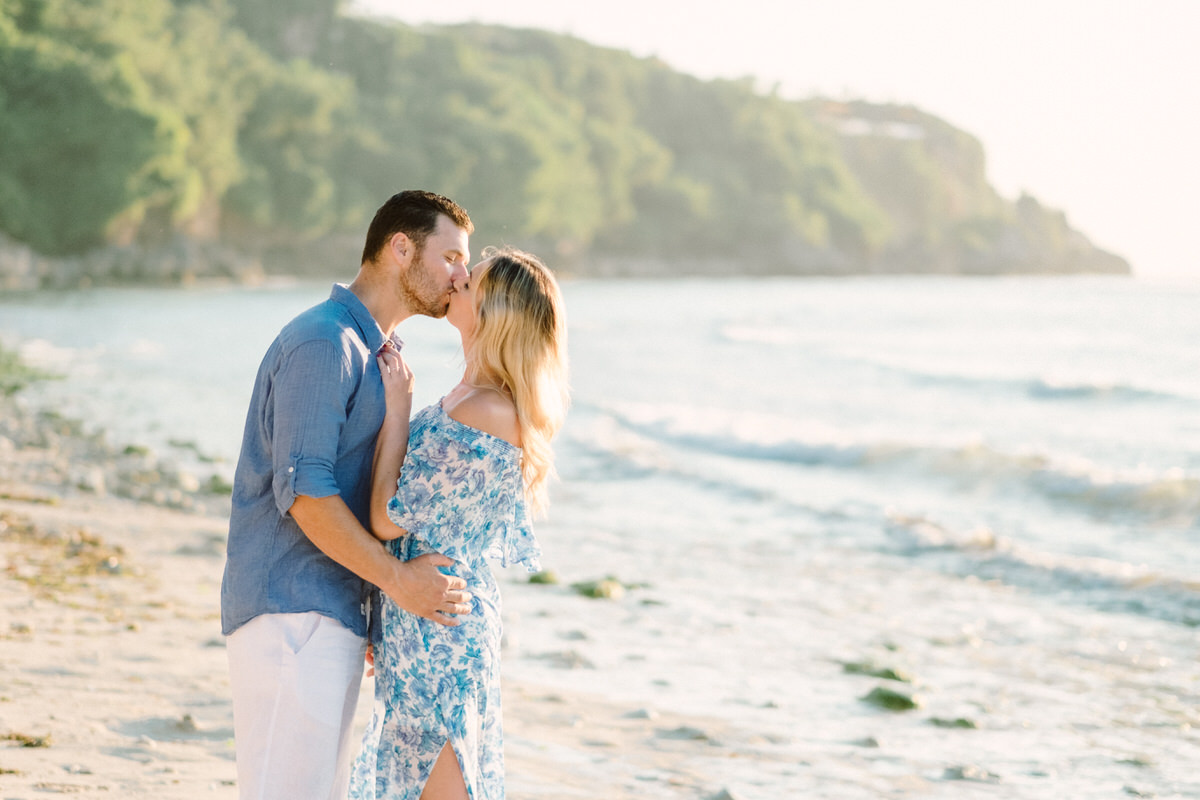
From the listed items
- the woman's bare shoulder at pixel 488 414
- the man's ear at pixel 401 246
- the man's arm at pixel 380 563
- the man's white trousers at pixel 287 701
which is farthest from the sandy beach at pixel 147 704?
the man's ear at pixel 401 246

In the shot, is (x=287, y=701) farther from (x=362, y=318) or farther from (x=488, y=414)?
(x=362, y=318)

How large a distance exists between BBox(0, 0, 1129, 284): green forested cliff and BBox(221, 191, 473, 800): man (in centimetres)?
69

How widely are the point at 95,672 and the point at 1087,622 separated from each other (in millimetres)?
6417

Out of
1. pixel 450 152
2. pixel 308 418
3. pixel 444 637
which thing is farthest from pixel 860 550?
pixel 450 152

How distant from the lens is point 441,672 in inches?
113

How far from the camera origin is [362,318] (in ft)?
9.51

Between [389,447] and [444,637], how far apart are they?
47cm

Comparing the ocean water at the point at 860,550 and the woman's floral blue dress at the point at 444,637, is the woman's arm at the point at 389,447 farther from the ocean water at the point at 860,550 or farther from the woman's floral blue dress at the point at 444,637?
the ocean water at the point at 860,550

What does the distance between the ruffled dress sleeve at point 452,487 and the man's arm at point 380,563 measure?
0.07m

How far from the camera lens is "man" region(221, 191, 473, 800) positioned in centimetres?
268

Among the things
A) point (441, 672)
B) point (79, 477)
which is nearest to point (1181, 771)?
point (441, 672)

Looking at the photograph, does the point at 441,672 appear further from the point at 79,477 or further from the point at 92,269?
the point at 92,269

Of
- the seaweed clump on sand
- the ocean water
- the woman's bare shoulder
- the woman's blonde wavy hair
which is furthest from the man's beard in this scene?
the seaweed clump on sand

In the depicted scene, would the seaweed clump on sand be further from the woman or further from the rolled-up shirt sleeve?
the rolled-up shirt sleeve
